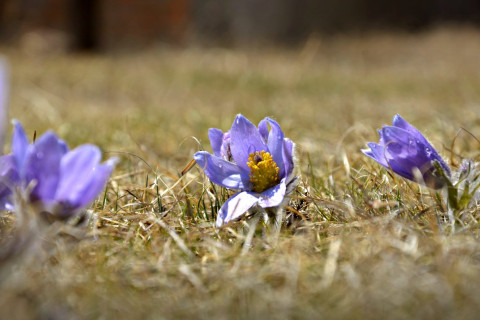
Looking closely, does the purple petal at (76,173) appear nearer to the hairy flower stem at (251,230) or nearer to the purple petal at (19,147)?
the purple petal at (19,147)

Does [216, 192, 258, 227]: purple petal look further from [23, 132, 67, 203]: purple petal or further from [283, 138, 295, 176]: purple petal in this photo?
[23, 132, 67, 203]: purple petal

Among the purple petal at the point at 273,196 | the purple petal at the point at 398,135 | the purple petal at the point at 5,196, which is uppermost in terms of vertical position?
the purple petal at the point at 398,135

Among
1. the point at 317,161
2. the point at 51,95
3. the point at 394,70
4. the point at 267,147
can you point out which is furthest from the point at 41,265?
the point at 394,70

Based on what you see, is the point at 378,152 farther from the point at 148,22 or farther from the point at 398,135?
the point at 148,22

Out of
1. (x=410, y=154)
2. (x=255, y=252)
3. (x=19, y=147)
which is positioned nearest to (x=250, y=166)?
(x=255, y=252)

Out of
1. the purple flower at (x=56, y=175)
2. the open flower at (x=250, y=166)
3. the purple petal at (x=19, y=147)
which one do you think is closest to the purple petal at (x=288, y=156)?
the open flower at (x=250, y=166)

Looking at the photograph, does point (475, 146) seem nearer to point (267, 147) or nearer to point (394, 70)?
point (267, 147)

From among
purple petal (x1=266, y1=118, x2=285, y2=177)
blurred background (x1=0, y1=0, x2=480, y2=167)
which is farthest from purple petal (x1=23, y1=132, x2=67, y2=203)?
blurred background (x1=0, y1=0, x2=480, y2=167)
